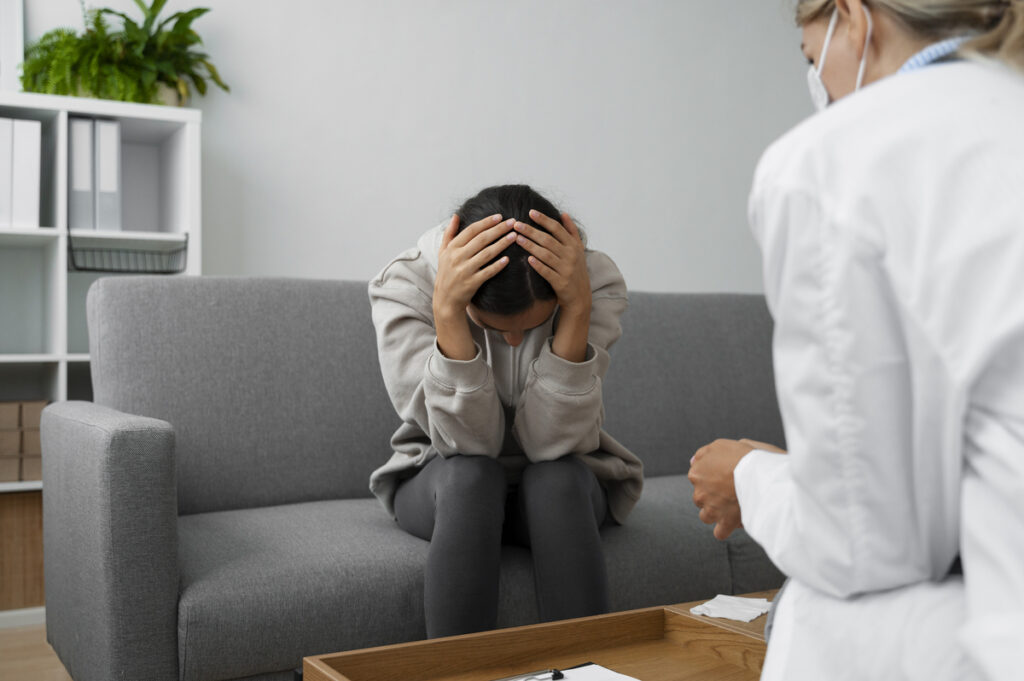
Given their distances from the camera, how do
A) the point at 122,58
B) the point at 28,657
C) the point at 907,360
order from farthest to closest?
Result: the point at 122,58
the point at 28,657
the point at 907,360

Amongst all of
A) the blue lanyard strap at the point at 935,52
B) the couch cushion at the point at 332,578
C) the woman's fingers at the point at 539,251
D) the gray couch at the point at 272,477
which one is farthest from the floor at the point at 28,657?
the blue lanyard strap at the point at 935,52

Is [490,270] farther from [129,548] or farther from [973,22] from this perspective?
[973,22]

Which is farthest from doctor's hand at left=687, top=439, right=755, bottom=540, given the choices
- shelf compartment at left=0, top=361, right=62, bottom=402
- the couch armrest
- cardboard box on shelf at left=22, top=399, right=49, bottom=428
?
shelf compartment at left=0, top=361, right=62, bottom=402

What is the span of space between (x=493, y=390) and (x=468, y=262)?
8.7 inches

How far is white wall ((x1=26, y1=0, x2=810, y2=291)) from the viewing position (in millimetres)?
2971

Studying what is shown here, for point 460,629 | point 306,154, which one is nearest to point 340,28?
point 306,154

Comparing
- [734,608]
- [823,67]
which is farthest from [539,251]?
[823,67]

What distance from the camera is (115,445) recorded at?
139cm

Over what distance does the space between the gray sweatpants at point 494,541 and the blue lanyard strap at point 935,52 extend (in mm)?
962

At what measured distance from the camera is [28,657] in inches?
83.5

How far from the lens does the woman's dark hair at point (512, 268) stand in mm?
1455

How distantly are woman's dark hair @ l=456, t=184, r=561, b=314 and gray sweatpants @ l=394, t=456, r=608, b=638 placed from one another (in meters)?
0.26

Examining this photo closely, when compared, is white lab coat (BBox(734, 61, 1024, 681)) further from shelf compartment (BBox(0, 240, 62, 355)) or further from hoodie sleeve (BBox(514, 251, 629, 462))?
shelf compartment (BBox(0, 240, 62, 355))

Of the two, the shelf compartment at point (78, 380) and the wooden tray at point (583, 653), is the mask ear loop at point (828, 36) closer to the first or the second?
the wooden tray at point (583, 653)
